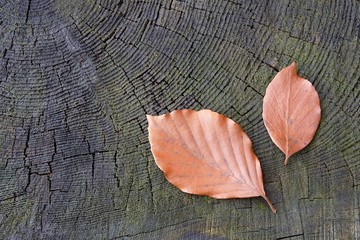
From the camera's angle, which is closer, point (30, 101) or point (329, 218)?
point (329, 218)

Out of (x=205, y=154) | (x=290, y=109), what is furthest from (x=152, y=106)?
(x=290, y=109)

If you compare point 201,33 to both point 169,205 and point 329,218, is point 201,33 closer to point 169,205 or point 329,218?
point 169,205

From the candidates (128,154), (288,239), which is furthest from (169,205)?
(288,239)
